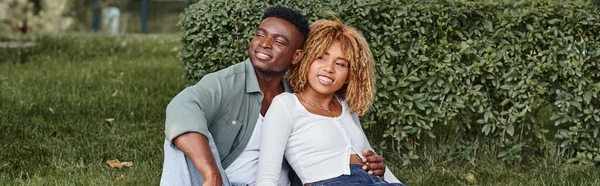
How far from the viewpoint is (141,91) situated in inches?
268

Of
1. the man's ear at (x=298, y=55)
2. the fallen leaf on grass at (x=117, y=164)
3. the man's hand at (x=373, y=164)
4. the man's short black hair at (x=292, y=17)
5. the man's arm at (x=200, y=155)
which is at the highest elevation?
the man's short black hair at (x=292, y=17)

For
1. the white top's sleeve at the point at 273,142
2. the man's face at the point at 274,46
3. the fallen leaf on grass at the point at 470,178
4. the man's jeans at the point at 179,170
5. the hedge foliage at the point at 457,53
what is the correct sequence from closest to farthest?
1. the man's jeans at the point at 179,170
2. the white top's sleeve at the point at 273,142
3. the man's face at the point at 274,46
4. the hedge foliage at the point at 457,53
5. the fallen leaf on grass at the point at 470,178

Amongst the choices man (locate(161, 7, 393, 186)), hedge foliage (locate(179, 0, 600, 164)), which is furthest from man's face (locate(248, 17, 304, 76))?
hedge foliage (locate(179, 0, 600, 164))

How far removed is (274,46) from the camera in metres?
3.40

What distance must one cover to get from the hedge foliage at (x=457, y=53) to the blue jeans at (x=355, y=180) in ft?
4.70

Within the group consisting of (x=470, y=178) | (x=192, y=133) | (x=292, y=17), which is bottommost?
(x=470, y=178)

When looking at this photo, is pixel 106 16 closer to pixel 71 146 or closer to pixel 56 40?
pixel 56 40

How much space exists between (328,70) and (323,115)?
0.64ft

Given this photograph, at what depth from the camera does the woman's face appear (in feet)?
11.3

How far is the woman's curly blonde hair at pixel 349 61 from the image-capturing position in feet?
11.4

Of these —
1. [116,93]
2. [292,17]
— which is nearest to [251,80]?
[292,17]

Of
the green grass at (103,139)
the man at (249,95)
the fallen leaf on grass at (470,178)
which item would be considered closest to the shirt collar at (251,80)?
the man at (249,95)

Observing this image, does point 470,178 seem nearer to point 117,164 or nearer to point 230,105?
point 230,105

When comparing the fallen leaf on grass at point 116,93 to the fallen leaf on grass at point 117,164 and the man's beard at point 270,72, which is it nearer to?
the fallen leaf on grass at point 117,164
